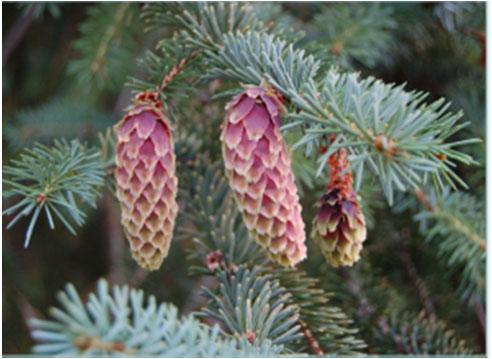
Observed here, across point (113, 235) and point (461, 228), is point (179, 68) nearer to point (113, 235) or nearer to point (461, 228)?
point (461, 228)

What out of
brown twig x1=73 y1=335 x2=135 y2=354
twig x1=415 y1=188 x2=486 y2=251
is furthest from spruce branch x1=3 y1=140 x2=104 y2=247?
twig x1=415 y1=188 x2=486 y2=251

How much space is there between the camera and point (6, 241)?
3.61 ft

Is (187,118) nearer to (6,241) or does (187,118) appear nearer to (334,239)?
(334,239)

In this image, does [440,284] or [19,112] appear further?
[19,112]

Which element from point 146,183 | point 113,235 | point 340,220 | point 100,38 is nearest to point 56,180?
point 146,183

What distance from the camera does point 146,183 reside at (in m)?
Result: 0.52

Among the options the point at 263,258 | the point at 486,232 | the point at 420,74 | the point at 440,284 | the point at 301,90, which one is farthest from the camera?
the point at 420,74

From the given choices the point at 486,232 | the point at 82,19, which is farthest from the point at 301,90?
the point at 82,19

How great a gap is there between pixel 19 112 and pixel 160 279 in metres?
→ 0.32

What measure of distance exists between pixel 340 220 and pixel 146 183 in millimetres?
148

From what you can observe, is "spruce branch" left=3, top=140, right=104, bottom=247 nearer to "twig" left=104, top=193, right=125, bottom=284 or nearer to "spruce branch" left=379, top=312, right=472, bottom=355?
"spruce branch" left=379, top=312, right=472, bottom=355

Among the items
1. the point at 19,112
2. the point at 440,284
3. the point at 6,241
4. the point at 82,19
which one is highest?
the point at 82,19

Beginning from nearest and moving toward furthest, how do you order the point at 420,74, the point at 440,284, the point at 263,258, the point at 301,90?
the point at 301,90 < the point at 263,258 < the point at 440,284 < the point at 420,74

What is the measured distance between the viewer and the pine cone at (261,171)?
50 cm
